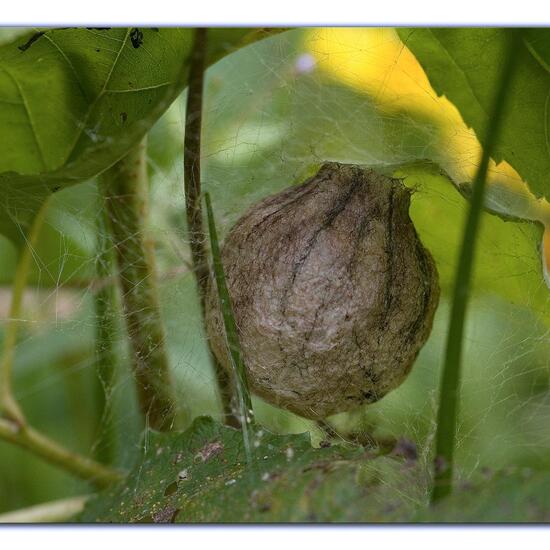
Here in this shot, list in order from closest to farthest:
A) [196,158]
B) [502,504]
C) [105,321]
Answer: [502,504] → [196,158] → [105,321]

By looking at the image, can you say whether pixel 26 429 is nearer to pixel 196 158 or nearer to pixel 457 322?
pixel 196 158

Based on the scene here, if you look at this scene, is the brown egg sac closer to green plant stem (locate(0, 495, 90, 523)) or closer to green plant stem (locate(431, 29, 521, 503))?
green plant stem (locate(431, 29, 521, 503))

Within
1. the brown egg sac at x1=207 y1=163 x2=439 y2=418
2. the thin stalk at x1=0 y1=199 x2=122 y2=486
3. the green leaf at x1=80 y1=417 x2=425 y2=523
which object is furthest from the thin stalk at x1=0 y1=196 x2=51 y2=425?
the brown egg sac at x1=207 y1=163 x2=439 y2=418

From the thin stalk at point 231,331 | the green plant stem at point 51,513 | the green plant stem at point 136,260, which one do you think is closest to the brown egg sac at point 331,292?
the thin stalk at point 231,331

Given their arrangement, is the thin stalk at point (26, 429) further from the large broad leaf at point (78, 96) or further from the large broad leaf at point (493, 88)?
the large broad leaf at point (493, 88)

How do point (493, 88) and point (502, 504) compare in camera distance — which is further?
point (493, 88)

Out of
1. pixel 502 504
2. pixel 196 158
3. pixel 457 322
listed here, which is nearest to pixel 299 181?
pixel 196 158
